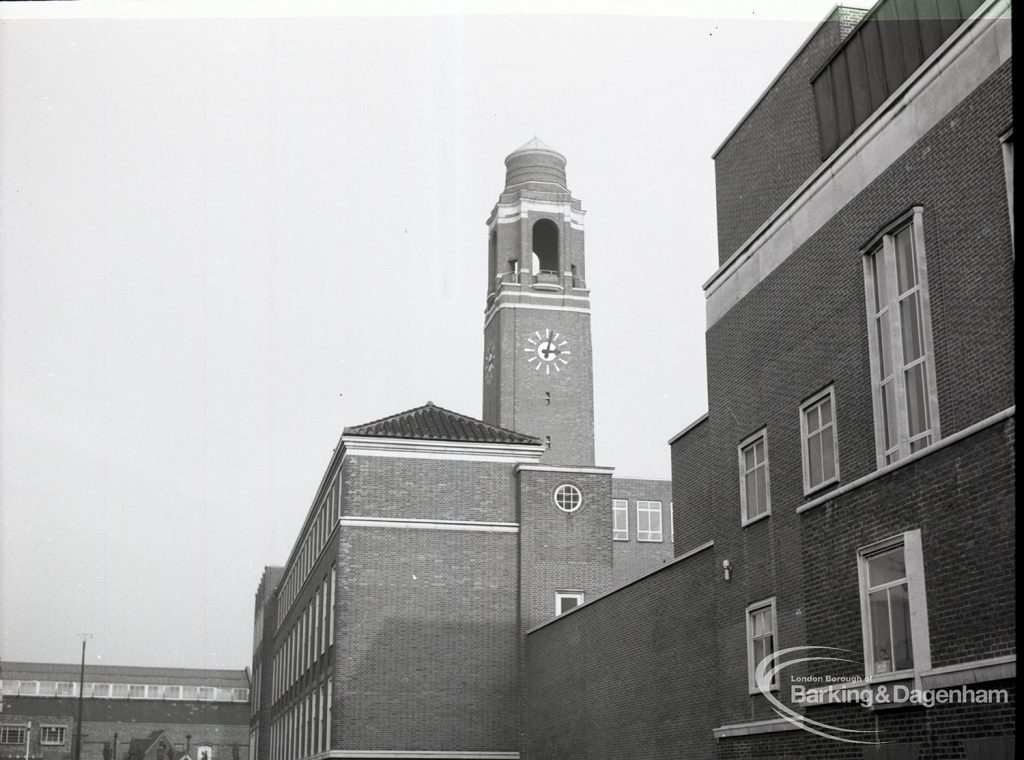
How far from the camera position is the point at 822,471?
1714 cm

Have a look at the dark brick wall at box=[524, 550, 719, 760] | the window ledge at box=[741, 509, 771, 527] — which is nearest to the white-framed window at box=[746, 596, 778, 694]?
the window ledge at box=[741, 509, 771, 527]

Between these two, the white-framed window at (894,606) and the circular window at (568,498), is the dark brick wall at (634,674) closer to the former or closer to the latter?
the circular window at (568,498)

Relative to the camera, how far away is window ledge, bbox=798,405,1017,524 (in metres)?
13.0

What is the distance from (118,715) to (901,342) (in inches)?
3792

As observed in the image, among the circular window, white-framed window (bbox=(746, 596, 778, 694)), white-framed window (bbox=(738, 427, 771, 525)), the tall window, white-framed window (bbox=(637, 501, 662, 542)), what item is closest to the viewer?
the tall window

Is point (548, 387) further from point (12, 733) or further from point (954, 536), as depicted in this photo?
point (12, 733)

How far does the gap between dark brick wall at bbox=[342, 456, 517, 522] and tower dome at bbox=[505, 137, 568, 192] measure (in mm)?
31419

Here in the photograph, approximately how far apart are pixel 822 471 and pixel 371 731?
20.0 m

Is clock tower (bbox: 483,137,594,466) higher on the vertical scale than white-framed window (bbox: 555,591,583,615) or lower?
higher

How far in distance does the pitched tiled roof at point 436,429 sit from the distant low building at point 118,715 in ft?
209

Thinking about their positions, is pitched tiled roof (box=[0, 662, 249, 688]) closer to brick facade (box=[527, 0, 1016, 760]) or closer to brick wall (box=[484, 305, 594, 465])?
brick wall (box=[484, 305, 594, 465])

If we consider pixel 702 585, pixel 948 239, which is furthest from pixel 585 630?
pixel 948 239

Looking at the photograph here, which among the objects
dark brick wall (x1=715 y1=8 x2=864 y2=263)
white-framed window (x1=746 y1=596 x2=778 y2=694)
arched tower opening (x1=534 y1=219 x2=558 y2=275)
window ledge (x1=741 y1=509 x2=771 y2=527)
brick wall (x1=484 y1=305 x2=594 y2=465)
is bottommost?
white-framed window (x1=746 y1=596 x2=778 y2=694)

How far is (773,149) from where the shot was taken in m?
19.4
